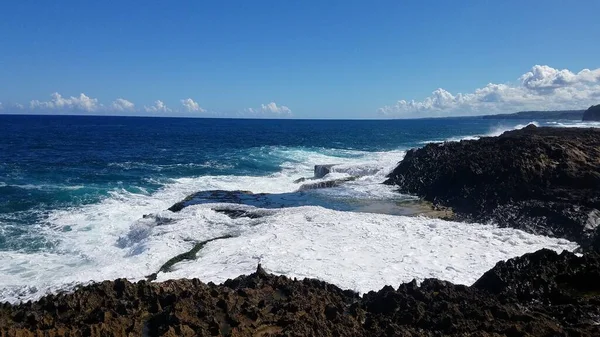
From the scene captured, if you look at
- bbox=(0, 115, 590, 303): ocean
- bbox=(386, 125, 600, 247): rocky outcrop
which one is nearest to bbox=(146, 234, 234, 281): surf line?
bbox=(0, 115, 590, 303): ocean

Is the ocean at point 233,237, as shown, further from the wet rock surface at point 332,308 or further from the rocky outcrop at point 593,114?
the rocky outcrop at point 593,114

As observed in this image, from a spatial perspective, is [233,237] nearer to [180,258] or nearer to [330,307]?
[180,258]

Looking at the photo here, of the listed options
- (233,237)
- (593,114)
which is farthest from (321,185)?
(593,114)

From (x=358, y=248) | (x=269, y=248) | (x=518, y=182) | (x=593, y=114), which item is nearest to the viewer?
(x=269, y=248)

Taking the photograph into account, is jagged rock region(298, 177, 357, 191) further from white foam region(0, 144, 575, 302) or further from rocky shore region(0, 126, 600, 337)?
rocky shore region(0, 126, 600, 337)

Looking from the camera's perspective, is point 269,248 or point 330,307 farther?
point 269,248

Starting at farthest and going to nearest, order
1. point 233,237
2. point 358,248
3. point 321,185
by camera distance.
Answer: point 321,185
point 233,237
point 358,248
